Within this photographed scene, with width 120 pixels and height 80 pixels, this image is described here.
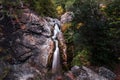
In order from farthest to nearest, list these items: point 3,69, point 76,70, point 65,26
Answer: point 65,26 → point 3,69 → point 76,70

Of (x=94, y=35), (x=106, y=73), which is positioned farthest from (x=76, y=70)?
(x=94, y=35)

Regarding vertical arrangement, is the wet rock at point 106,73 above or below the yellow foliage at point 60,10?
below

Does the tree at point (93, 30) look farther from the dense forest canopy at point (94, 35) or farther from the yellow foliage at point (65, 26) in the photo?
the yellow foliage at point (65, 26)

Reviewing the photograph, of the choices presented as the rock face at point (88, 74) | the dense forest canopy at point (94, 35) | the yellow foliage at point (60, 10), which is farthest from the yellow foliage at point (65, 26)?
the rock face at point (88, 74)

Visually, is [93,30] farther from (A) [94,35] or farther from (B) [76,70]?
(B) [76,70]

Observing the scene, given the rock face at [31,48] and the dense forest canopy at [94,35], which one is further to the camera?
the rock face at [31,48]

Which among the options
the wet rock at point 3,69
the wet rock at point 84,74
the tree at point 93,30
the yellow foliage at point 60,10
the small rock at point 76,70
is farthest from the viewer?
the yellow foliage at point 60,10

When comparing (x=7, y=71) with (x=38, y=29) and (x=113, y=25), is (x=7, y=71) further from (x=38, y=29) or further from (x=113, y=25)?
(x=113, y=25)

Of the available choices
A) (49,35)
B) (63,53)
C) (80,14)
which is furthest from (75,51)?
(80,14)

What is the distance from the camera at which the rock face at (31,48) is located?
42.1 ft

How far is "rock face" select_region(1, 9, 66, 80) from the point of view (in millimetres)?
12828

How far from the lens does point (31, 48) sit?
1341 centimetres

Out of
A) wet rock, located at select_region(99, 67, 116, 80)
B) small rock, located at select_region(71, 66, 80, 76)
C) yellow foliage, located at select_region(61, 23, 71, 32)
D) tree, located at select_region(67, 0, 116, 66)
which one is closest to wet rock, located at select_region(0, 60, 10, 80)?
small rock, located at select_region(71, 66, 80, 76)

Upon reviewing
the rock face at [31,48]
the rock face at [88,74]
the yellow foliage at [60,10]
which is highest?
the yellow foliage at [60,10]
